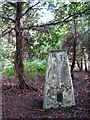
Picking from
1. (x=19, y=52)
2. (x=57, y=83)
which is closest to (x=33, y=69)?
(x=19, y=52)

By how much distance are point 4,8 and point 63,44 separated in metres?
4.07

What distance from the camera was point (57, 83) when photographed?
3391mm

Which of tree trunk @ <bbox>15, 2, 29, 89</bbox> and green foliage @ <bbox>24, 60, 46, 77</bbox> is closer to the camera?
tree trunk @ <bbox>15, 2, 29, 89</bbox>

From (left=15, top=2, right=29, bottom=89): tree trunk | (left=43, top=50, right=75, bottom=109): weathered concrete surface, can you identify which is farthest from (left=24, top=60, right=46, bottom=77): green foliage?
(left=43, top=50, right=75, bottom=109): weathered concrete surface

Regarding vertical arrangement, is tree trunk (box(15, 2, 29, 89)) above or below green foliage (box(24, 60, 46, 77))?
above

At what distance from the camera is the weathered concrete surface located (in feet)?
11.1

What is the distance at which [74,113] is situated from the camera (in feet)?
Result: 9.89

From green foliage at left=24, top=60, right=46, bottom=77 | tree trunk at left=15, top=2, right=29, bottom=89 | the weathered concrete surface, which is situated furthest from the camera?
green foliage at left=24, top=60, right=46, bottom=77

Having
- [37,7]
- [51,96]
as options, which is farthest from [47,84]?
[37,7]

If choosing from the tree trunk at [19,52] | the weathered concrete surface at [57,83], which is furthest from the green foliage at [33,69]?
the weathered concrete surface at [57,83]

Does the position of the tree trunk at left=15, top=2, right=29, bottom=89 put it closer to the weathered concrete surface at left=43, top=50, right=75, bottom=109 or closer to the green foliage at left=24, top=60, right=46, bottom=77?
the green foliage at left=24, top=60, right=46, bottom=77

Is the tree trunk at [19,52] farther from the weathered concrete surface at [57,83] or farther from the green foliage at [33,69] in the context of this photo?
the weathered concrete surface at [57,83]

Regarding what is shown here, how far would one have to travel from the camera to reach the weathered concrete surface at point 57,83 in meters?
3.39

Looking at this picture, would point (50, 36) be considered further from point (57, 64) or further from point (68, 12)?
point (57, 64)
